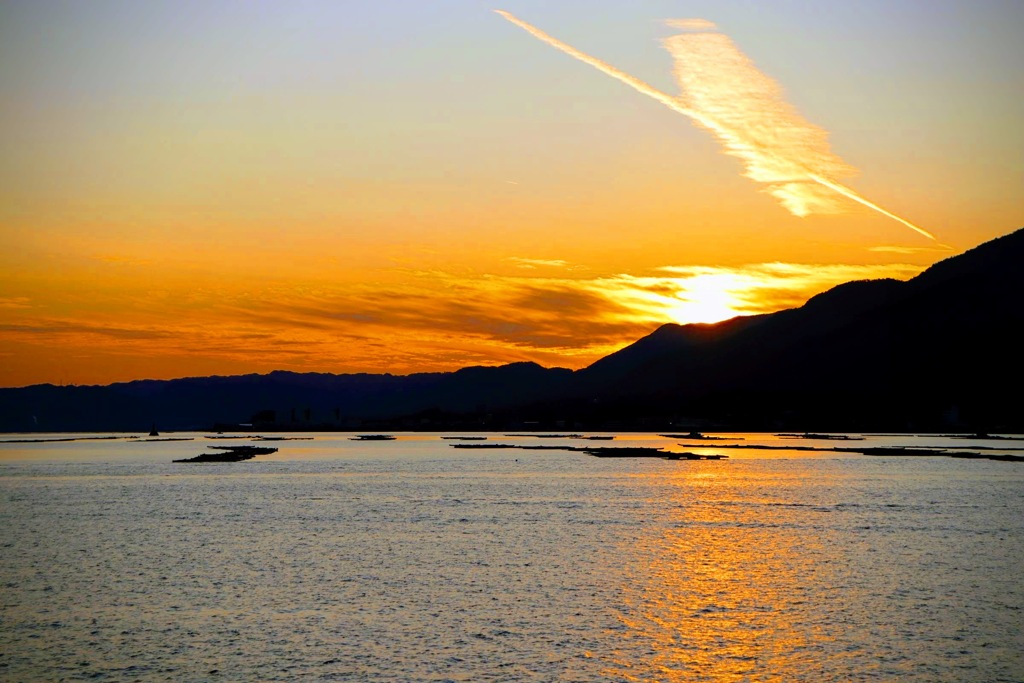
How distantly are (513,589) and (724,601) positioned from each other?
10.4 metres

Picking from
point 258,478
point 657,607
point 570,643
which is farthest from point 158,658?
point 258,478

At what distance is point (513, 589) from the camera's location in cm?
5041

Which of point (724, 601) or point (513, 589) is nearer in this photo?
point (724, 601)

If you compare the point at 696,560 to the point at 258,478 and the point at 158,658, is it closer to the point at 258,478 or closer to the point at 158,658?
the point at 158,658

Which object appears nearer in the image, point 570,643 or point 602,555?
point 570,643

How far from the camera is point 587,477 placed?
492 ft

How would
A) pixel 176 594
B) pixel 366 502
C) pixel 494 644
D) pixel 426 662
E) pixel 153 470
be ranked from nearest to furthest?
pixel 426 662 → pixel 494 644 → pixel 176 594 → pixel 366 502 → pixel 153 470

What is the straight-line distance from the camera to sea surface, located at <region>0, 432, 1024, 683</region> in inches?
1404

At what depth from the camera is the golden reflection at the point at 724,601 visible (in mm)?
35344

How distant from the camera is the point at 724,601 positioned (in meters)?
47.8

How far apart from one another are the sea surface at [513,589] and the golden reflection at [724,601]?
186 millimetres

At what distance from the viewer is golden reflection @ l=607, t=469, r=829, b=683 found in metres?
35.3

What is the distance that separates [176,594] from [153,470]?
13324 centimetres

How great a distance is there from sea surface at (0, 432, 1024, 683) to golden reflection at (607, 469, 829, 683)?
19 centimetres
